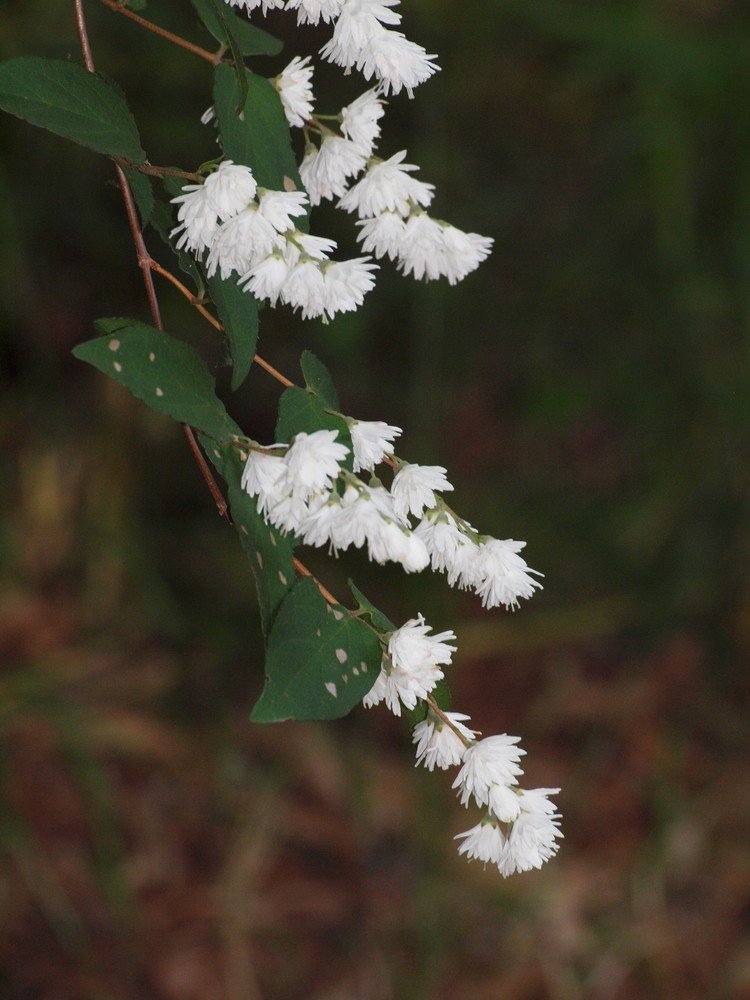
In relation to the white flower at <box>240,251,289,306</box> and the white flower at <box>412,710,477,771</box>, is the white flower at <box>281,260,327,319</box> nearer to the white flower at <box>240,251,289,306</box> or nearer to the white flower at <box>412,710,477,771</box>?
the white flower at <box>240,251,289,306</box>

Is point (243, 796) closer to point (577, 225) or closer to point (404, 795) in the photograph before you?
point (404, 795)

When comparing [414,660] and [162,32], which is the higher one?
[162,32]

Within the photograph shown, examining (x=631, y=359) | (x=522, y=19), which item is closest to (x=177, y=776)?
(x=631, y=359)

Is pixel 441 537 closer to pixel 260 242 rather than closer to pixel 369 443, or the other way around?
pixel 369 443

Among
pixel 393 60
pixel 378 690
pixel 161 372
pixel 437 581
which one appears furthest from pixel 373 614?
pixel 437 581

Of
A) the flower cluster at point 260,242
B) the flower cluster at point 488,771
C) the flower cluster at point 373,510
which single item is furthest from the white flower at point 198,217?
the flower cluster at point 488,771

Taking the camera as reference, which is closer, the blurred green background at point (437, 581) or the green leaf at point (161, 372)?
the green leaf at point (161, 372)

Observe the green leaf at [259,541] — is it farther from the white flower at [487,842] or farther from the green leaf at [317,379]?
the white flower at [487,842]
